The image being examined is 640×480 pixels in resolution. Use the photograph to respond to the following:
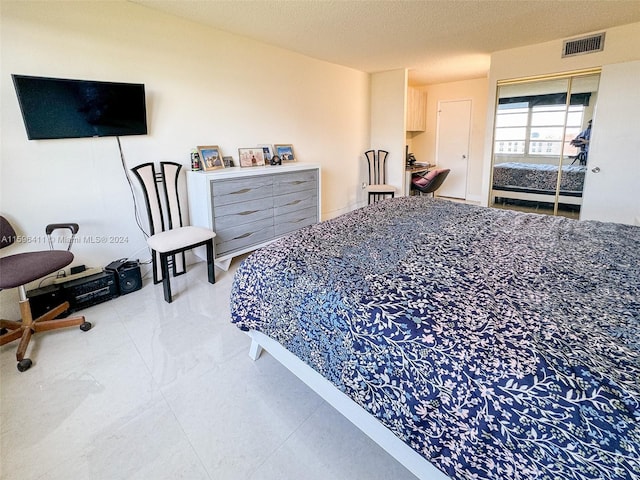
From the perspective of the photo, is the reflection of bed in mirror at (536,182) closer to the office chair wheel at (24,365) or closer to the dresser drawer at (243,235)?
the dresser drawer at (243,235)

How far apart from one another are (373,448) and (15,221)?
3.03m

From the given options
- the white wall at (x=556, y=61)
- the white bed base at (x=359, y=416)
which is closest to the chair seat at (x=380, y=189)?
the white wall at (x=556, y=61)

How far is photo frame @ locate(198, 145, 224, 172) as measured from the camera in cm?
341

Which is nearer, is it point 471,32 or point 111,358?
→ point 111,358

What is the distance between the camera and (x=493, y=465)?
0.96 m

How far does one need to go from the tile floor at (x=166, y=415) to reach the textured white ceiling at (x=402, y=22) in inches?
115

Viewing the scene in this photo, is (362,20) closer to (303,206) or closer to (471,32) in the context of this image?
(471,32)

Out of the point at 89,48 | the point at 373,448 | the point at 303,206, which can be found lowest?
the point at 373,448

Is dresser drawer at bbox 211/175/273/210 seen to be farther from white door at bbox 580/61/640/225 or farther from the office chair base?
white door at bbox 580/61/640/225

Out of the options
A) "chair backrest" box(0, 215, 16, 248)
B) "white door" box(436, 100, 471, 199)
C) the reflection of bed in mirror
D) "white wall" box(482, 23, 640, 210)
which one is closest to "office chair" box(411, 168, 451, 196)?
"white wall" box(482, 23, 640, 210)

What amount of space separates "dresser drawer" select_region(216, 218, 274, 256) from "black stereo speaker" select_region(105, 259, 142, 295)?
760 mm

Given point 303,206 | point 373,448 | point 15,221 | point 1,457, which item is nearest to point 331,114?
point 303,206

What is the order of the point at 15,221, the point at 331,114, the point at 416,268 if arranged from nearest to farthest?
the point at 416,268 → the point at 15,221 → the point at 331,114

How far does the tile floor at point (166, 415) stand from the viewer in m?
1.42
